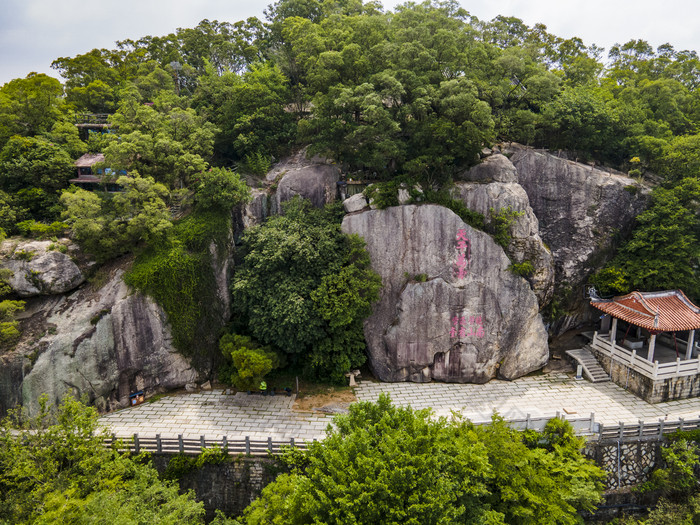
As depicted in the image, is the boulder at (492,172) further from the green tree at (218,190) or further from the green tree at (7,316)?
the green tree at (7,316)

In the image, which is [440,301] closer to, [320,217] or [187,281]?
[320,217]

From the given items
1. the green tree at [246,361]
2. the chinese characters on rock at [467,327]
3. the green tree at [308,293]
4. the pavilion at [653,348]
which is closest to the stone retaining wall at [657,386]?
the pavilion at [653,348]

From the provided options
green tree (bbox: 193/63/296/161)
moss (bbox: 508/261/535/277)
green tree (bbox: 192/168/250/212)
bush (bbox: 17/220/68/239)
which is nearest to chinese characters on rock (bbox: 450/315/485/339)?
moss (bbox: 508/261/535/277)

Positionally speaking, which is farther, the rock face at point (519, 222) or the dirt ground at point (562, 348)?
the dirt ground at point (562, 348)

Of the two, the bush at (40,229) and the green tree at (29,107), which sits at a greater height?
the green tree at (29,107)

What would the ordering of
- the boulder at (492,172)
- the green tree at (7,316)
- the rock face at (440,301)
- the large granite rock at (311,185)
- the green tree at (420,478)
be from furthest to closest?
the large granite rock at (311,185) < the boulder at (492,172) < the rock face at (440,301) < the green tree at (7,316) < the green tree at (420,478)

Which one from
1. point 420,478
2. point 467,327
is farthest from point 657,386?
point 420,478

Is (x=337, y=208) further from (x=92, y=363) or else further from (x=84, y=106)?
(x=84, y=106)
